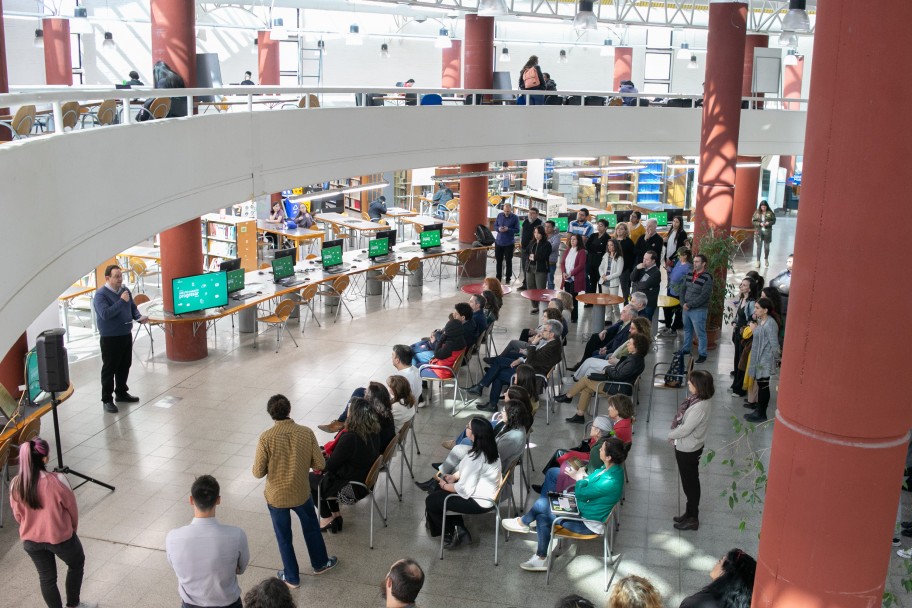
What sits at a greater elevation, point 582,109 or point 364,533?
point 582,109

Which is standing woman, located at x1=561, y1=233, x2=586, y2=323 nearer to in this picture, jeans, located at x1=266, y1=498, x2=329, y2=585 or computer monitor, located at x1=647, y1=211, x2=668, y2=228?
computer monitor, located at x1=647, y1=211, x2=668, y2=228

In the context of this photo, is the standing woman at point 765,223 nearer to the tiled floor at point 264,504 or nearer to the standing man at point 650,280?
the tiled floor at point 264,504

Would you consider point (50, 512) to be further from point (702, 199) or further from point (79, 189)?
point (702, 199)

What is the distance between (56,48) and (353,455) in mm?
19589

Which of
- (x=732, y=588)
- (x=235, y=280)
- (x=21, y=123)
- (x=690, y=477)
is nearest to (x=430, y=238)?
(x=235, y=280)

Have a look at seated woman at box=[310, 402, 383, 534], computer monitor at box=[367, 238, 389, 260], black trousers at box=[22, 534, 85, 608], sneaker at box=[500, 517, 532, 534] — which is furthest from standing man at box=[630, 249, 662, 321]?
black trousers at box=[22, 534, 85, 608]

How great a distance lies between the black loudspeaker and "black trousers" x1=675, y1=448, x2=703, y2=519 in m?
5.19

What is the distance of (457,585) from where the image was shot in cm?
677

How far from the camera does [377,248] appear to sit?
51.1 feet

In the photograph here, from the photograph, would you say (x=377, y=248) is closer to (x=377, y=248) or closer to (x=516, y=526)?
(x=377, y=248)

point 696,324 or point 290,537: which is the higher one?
point 696,324

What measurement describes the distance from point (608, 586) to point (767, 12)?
19813mm

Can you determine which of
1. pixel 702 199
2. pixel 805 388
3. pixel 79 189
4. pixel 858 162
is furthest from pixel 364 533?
pixel 702 199

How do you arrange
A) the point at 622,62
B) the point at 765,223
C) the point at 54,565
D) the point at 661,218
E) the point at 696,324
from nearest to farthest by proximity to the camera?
the point at 54,565
the point at 696,324
the point at 765,223
the point at 661,218
the point at 622,62
